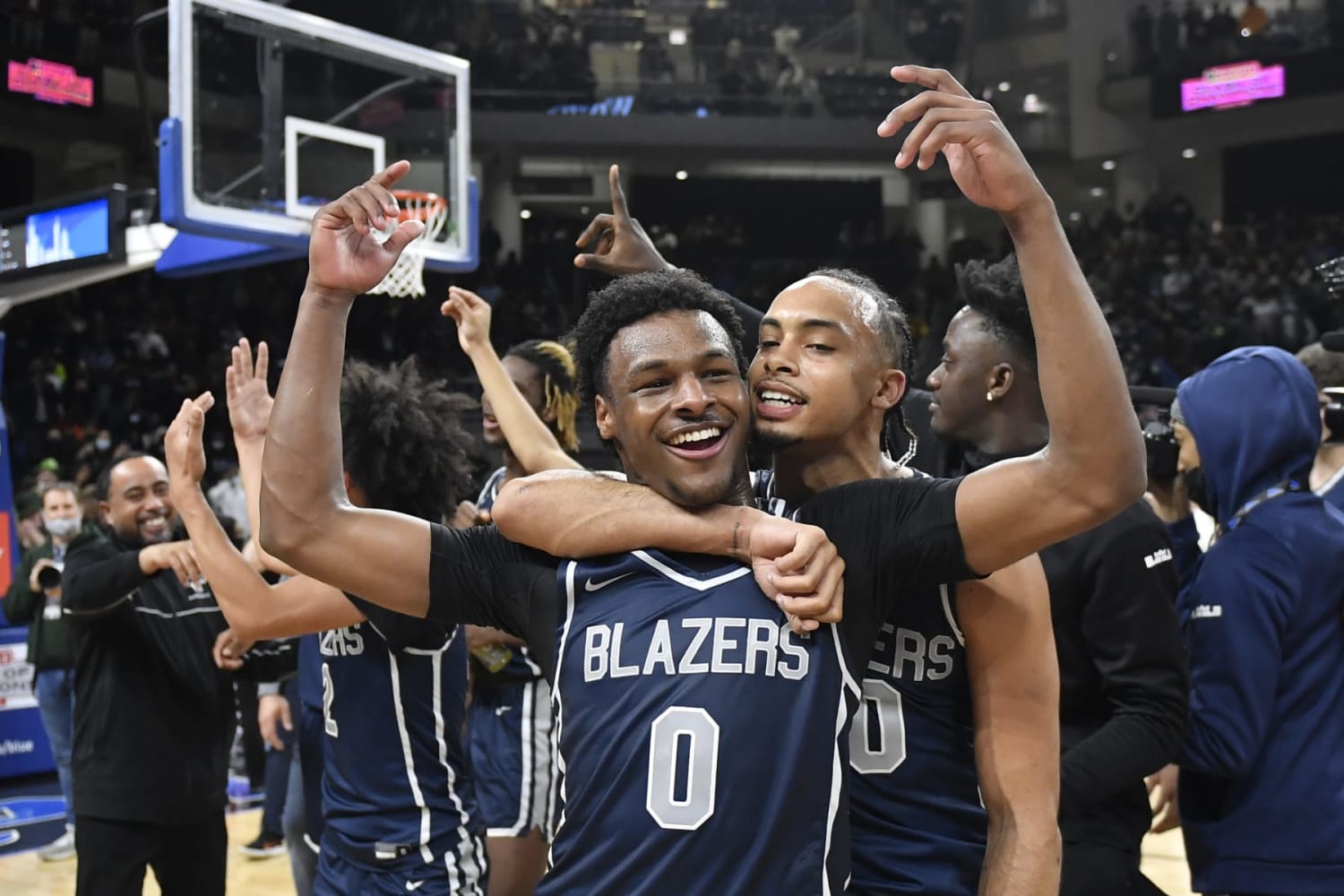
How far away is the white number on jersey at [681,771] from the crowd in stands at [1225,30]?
2127 cm

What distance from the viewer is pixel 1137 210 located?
21656mm

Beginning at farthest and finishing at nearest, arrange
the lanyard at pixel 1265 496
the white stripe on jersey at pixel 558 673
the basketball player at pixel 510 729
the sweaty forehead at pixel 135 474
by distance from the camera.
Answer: the sweaty forehead at pixel 135 474, the basketball player at pixel 510 729, the lanyard at pixel 1265 496, the white stripe on jersey at pixel 558 673

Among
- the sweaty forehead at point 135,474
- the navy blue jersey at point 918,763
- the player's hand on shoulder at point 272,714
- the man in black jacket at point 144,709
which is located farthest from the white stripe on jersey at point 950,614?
the player's hand on shoulder at point 272,714

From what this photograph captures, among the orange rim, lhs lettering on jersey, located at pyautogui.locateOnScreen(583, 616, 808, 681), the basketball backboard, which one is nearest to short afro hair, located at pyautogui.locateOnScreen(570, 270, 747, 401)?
lhs lettering on jersey, located at pyautogui.locateOnScreen(583, 616, 808, 681)

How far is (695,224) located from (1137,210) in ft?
22.8

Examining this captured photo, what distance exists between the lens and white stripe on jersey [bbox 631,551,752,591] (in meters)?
2.05

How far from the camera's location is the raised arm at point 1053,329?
1874 millimetres

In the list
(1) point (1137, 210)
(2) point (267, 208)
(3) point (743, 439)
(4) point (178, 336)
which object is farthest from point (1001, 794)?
(1) point (1137, 210)

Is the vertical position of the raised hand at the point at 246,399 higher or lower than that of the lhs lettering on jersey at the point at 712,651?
higher

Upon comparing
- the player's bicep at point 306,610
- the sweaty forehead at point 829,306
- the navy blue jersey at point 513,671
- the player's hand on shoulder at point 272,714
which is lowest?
the player's hand on shoulder at point 272,714

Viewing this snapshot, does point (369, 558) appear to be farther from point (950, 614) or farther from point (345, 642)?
point (345, 642)

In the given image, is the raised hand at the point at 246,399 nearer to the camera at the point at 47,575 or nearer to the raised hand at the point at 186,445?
the raised hand at the point at 186,445

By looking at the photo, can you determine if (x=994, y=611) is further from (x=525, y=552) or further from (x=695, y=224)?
(x=695, y=224)

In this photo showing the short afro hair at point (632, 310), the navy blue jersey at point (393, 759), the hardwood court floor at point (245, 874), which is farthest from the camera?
the hardwood court floor at point (245, 874)
